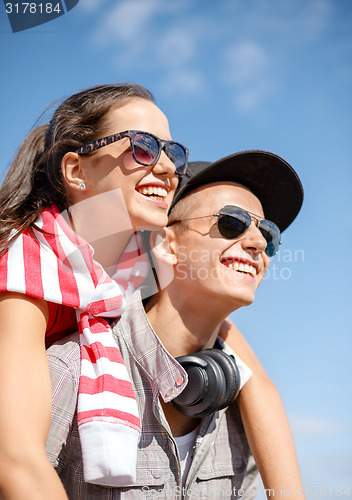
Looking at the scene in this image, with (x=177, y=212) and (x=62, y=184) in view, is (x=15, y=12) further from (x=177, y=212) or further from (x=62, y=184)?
(x=177, y=212)

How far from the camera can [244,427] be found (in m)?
3.14

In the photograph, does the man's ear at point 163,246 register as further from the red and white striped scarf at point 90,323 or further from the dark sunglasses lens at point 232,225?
the red and white striped scarf at point 90,323

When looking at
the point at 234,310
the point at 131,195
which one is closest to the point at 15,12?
the point at 131,195

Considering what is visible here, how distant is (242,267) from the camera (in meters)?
3.17

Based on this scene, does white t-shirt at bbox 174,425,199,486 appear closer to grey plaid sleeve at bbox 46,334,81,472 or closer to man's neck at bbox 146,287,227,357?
man's neck at bbox 146,287,227,357

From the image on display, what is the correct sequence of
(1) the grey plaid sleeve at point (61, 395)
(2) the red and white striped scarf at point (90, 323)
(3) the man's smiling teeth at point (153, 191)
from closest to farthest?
(2) the red and white striped scarf at point (90, 323), (1) the grey plaid sleeve at point (61, 395), (3) the man's smiling teeth at point (153, 191)

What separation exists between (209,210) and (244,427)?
1259 mm

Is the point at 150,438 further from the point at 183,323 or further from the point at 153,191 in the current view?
the point at 153,191

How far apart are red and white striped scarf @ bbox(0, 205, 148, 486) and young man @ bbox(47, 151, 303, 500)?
145mm

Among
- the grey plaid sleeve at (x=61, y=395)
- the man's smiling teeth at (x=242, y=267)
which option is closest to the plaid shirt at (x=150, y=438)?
the grey plaid sleeve at (x=61, y=395)

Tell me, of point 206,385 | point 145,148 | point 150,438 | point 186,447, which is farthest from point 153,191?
point 186,447

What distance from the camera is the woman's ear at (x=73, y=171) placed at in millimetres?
2930

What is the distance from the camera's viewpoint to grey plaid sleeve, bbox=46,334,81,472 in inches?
96.7

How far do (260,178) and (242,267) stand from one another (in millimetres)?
675
